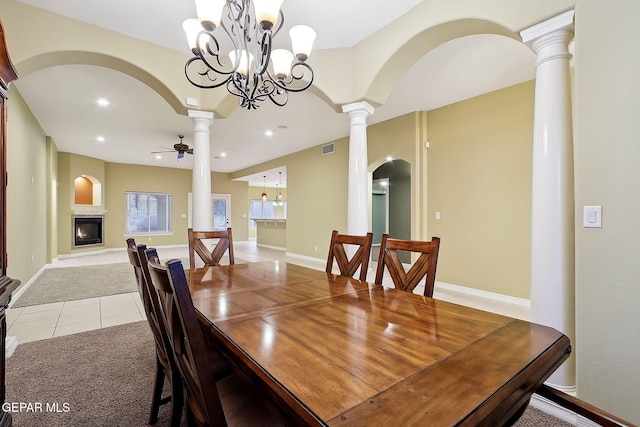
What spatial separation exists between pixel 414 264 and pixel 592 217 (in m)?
0.98

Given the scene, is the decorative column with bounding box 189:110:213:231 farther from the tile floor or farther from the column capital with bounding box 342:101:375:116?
the column capital with bounding box 342:101:375:116

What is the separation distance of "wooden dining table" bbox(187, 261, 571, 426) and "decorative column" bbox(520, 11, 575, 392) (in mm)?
924

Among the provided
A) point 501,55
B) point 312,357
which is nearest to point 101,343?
point 312,357

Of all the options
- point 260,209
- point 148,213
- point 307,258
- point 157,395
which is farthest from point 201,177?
point 260,209

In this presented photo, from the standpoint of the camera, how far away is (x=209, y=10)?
5.59 feet

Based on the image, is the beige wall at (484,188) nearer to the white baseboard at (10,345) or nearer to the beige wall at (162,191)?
the white baseboard at (10,345)

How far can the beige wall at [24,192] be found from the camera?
147 inches

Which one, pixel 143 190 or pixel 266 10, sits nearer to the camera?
pixel 266 10

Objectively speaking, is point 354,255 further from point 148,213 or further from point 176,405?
point 148,213

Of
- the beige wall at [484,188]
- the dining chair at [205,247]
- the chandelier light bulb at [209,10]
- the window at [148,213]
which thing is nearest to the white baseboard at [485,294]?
the beige wall at [484,188]

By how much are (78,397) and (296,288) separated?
5.10ft

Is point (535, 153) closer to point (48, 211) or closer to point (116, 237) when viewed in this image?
point (48, 211)

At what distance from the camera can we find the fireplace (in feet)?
25.9

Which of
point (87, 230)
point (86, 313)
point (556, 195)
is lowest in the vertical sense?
point (86, 313)
